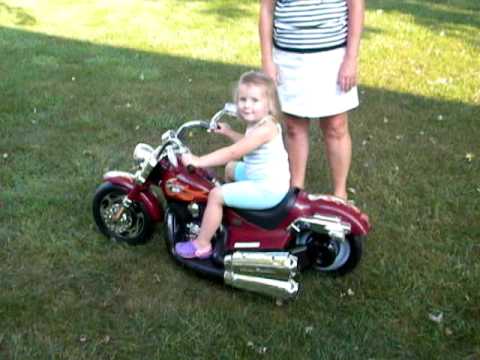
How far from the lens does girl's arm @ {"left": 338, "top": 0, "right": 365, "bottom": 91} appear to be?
3166 millimetres

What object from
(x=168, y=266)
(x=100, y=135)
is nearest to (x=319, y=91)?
(x=168, y=266)

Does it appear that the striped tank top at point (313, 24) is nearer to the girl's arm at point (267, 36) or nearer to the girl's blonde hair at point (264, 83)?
the girl's arm at point (267, 36)

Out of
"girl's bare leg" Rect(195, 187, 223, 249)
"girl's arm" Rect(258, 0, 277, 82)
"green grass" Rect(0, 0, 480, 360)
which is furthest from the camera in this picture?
"girl's arm" Rect(258, 0, 277, 82)

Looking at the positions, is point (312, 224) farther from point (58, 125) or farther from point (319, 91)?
point (58, 125)

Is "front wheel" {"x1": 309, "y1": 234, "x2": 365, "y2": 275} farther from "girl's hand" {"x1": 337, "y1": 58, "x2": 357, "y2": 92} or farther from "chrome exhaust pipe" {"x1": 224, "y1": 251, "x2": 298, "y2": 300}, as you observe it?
"girl's hand" {"x1": 337, "y1": 58, "x2": 357, "y2": 92}

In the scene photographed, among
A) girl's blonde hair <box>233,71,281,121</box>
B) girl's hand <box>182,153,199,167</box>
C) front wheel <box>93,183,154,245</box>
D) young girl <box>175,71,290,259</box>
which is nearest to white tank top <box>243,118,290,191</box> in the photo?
young girl <box>175,71,290,259</box>

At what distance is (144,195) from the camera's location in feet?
10.6

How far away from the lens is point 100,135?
476 cm

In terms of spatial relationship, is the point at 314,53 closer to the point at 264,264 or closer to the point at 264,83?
the point at 264,83

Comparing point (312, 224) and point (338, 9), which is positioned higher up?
point (338, 9)

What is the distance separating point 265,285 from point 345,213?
48 cm

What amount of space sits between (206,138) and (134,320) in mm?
2113

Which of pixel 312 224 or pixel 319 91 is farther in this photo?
pixel 319 91

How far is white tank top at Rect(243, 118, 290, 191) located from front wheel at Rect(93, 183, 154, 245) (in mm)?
666
